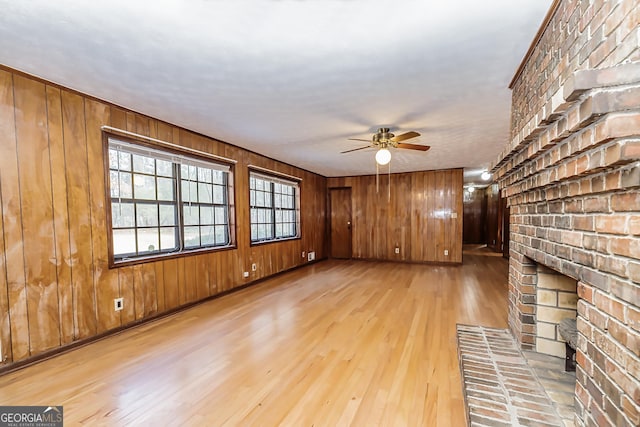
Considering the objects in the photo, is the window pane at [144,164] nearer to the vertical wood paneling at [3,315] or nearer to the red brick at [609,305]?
the vertical wood paneling at [3,315]

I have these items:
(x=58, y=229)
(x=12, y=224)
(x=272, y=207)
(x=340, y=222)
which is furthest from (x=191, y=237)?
(x=340, y=222)

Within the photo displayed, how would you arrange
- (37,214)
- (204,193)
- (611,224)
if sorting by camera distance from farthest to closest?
1. (204,193)
2. (37,214)
3. (611,224)

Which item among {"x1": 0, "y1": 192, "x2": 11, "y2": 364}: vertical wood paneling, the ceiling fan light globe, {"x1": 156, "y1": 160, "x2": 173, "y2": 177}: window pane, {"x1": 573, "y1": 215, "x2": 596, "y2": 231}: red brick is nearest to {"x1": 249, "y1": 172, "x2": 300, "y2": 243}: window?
{"x1": 156, "y1": 160, "x2": 173, "y2": 177}: window pane

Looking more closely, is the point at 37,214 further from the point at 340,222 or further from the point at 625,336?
the point at 340,222

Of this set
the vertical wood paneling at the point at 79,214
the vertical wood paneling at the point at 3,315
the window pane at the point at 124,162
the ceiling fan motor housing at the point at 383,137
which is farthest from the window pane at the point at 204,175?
the ceiling fan motor housing at the point at 383,137

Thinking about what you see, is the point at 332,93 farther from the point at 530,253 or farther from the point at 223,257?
the point at 223,257

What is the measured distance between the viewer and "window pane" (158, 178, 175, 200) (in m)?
3.37

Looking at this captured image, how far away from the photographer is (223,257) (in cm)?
414

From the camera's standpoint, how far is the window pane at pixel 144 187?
310 centimetres

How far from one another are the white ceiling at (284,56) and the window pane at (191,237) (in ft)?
4.77

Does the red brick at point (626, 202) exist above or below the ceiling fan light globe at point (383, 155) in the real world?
below

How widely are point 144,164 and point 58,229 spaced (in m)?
1.09

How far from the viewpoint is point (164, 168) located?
11.2 feet

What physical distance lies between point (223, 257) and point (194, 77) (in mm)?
2670
